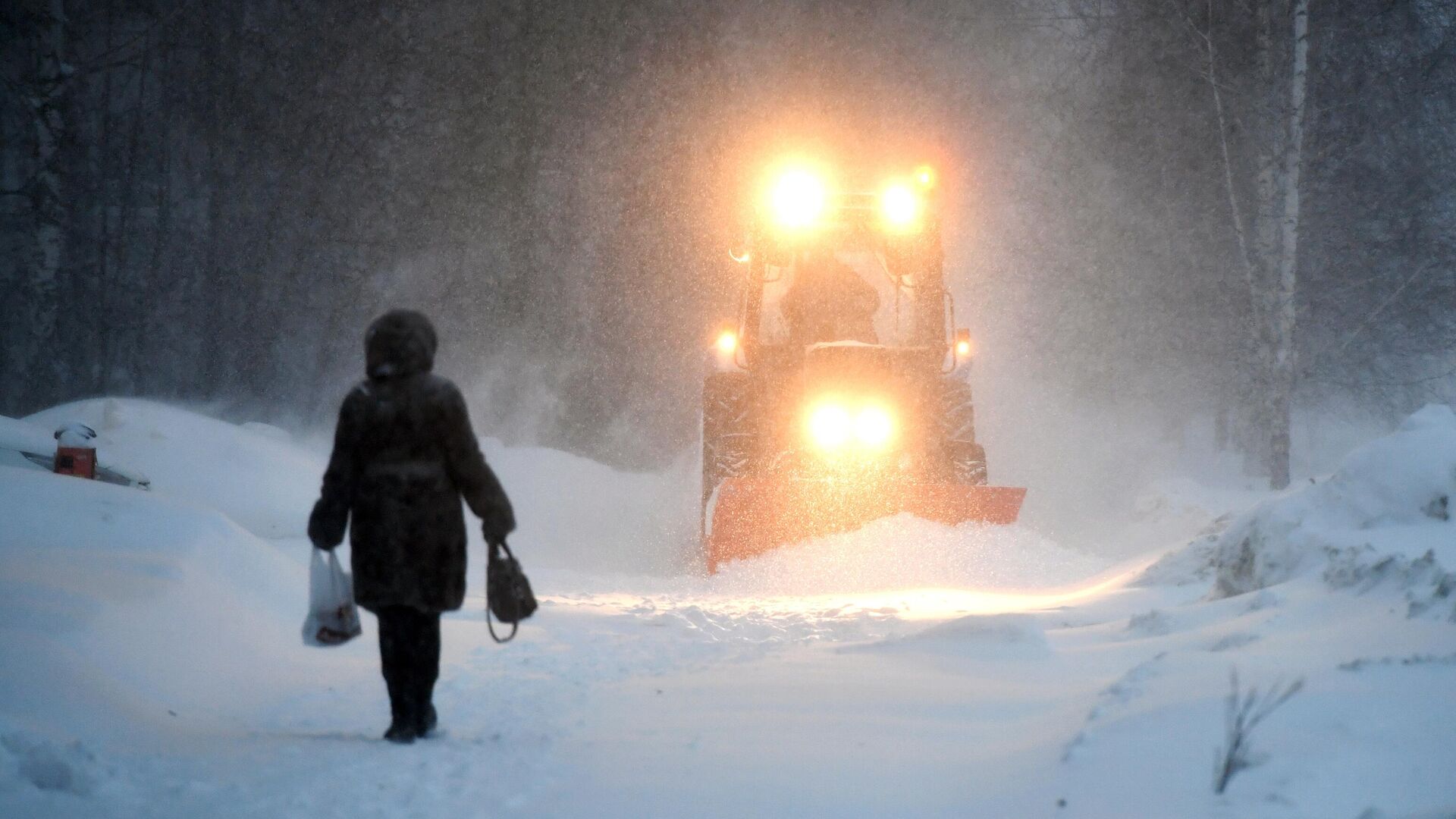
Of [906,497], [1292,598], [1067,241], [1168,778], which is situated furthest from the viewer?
[1067,241]

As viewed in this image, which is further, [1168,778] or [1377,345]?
[1377,345]

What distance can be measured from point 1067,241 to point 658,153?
7.04 meters

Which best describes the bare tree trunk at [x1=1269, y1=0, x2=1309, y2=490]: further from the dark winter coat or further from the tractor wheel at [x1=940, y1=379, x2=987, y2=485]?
the dark winter coat

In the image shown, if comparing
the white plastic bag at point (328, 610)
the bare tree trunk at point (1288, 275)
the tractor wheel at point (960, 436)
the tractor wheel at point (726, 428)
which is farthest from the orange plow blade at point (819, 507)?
the bare tree trunk at point (1288, 275)

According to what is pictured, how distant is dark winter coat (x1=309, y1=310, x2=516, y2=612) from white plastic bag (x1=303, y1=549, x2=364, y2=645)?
2.2 inches

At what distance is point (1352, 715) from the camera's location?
2.70 m

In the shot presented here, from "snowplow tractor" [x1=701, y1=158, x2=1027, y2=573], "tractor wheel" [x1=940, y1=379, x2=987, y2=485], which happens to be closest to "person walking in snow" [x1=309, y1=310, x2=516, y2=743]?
"snowplow tractor" [x1=701, y1=158, x2=1027, y2=573]

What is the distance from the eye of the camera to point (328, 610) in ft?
→ 12.3

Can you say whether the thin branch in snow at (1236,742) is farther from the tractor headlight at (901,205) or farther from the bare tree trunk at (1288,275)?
the bare tree trunk at (1288,275)

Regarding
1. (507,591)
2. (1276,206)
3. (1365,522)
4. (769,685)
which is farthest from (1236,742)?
(1276,206)

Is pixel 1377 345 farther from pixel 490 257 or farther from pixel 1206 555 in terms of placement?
pixel 490 257

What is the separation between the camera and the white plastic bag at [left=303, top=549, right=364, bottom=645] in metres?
3.75

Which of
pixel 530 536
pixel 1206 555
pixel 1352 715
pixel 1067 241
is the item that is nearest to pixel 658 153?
pixel 1067 241

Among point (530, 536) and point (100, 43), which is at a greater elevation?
point (100, 43)
